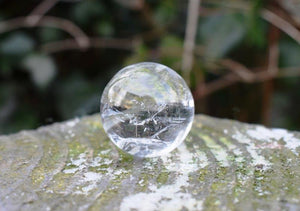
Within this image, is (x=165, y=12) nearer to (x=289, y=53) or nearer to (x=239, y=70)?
(x=239, y=70)

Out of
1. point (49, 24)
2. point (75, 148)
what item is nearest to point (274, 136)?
point (75, 148)

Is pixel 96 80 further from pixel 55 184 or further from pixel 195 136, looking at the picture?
pixel 55 184

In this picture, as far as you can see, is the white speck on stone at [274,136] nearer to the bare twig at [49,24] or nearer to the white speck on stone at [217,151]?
the white speck on stone at [217,151]

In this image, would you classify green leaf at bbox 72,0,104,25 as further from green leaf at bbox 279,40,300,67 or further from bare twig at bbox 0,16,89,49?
green leaf at bbox 279,40,300,67

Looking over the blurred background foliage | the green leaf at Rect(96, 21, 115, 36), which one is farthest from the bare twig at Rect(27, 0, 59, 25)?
the green leaf at Rect(96, 21, 115, 36)

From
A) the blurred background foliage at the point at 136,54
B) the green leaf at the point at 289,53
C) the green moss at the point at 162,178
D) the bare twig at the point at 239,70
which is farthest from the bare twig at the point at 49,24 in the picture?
the green moss at the point at 162,178

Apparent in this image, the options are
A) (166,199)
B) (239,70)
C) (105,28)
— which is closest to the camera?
(166,199)
